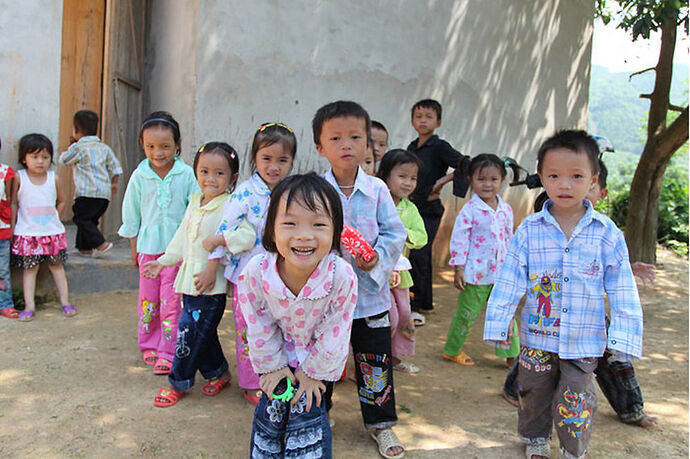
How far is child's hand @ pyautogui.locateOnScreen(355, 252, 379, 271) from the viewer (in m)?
2.52

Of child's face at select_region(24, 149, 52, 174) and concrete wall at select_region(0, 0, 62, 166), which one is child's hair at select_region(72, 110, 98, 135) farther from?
child's face at select_region(24, 149, 52, 174)

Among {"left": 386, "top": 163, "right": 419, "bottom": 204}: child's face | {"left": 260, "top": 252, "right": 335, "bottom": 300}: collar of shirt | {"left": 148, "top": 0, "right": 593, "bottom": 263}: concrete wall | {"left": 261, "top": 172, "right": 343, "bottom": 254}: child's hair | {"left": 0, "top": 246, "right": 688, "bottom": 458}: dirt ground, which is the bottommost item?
{"left": 0, "top": 246, "right": 688, "bottom": 458}: dirt ground

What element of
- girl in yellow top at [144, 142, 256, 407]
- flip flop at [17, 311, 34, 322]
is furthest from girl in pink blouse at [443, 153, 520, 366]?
flip flop at [17, 311, 34, 322]

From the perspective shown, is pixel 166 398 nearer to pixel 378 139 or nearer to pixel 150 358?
pixel 150 358

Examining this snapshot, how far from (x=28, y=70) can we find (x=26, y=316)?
217 cm

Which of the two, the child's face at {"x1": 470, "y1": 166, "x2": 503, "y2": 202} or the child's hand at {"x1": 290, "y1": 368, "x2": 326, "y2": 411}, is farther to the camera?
the child's face at {"x1": 470, "y1": 166, "x2": 503, "y2": 202}

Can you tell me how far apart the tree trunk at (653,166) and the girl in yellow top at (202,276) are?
665 centimetres

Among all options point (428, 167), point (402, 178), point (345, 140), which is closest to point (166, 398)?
point (345, 140)

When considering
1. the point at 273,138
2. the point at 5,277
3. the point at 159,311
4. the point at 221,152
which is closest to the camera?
the point at 273,138

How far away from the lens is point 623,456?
2.75 m

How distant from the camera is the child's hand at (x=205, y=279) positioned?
296 centimetres

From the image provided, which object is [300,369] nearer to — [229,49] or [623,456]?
[623,456]

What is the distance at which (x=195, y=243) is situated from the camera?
10.1 ft

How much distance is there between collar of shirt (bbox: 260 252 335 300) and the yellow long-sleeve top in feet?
2.57
